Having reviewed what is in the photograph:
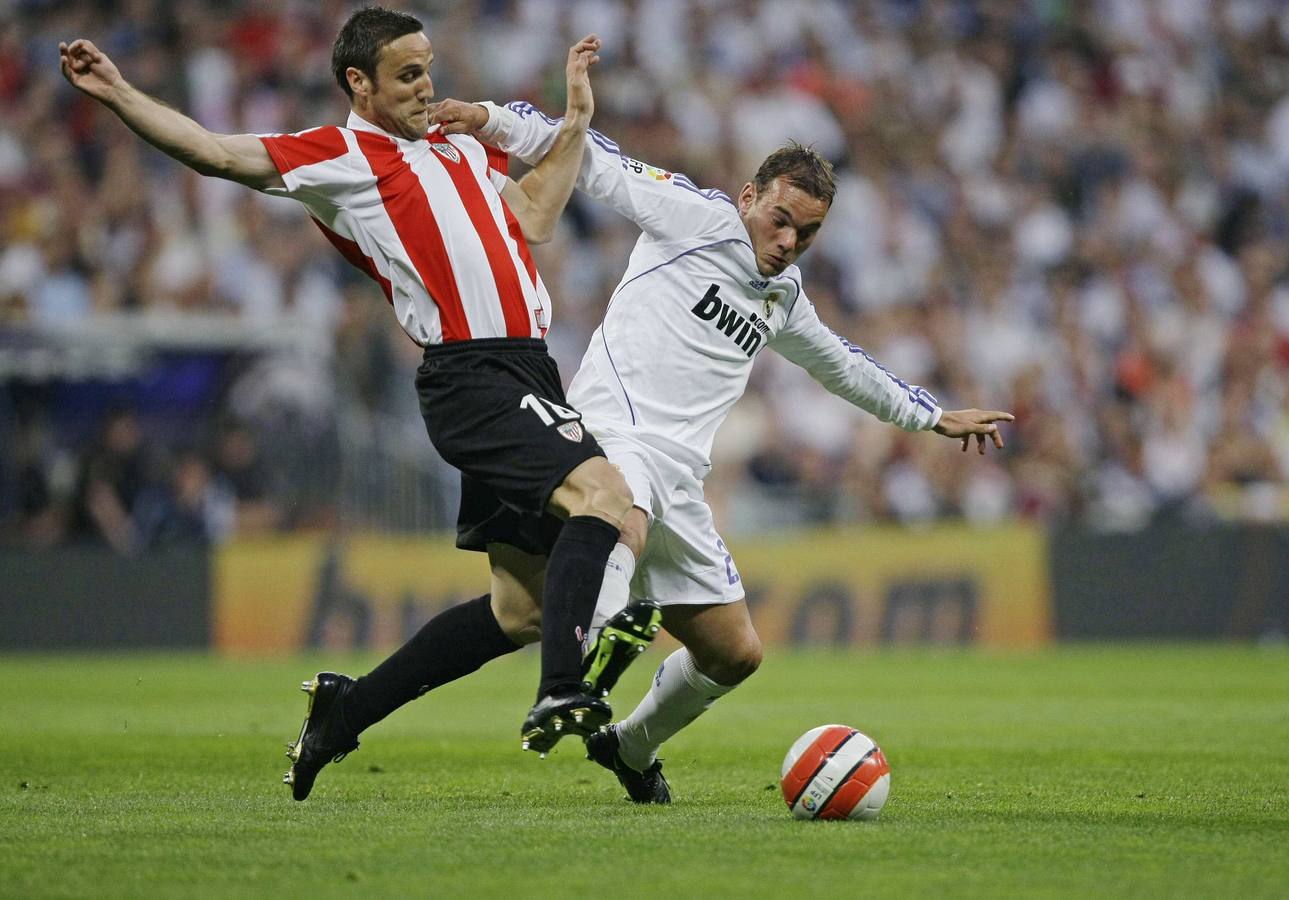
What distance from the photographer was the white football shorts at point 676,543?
250 inches

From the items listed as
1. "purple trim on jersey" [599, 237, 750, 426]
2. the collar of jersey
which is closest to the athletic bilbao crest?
the collar of jersey

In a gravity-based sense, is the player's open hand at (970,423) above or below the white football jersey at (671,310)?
below

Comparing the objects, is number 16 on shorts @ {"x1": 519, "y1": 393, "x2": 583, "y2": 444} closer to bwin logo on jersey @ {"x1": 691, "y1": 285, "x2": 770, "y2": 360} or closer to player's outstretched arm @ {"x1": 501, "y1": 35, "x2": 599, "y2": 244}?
player's outstretched arm @ {"x1": 501, "y1": 35, "x2": 599, "y2": 244}

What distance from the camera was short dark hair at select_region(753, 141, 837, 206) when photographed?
643cm

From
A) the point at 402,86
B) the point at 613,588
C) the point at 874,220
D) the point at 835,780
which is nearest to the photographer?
the point at 613,588

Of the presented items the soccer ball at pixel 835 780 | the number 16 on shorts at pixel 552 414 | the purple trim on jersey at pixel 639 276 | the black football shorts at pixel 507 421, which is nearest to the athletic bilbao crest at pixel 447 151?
the black football shorts at pixel 507 421

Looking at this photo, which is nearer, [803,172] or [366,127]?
[366,127]

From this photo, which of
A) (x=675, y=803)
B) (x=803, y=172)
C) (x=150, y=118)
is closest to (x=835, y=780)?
(x=675, y=803)

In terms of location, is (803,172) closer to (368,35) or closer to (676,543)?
(676,543)

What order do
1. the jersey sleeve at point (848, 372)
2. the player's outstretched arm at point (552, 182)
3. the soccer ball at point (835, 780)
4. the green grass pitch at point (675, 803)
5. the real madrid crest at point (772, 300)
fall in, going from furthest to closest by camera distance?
the jersey sleeve at point (848, 372) → the real madrid crest at point (772, 300) → the player's outstretched arm at point (552, 182) → the soccer ball at point (835, 780) → the green grass pitch at point (675, 803)

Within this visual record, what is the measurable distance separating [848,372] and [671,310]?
0.83 m

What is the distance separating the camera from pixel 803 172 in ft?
21.1

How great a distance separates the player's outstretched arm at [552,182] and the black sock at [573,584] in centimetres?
121

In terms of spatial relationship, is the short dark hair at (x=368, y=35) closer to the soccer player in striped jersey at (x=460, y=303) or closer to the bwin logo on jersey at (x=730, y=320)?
the soccer player in striped jersey at (x=460, y=303)
